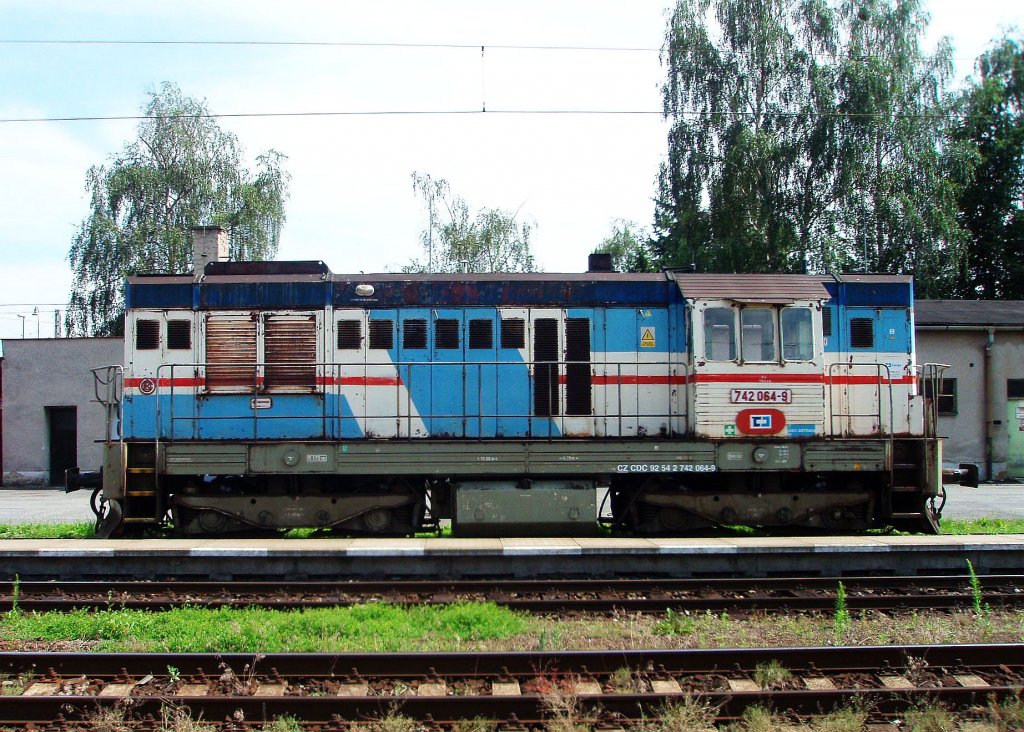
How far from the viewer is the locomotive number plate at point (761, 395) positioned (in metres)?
11.2

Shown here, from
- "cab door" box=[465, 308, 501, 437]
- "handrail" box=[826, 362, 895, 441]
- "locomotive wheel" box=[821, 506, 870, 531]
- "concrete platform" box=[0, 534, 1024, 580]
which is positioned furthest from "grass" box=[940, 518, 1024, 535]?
"cab door" box=[465, 308, 501, 437]

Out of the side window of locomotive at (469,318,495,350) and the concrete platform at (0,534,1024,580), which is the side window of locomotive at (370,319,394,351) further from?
the concrete platform at (0,534,1024,580)

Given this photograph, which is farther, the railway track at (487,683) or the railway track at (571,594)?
the railway track at (571,594)

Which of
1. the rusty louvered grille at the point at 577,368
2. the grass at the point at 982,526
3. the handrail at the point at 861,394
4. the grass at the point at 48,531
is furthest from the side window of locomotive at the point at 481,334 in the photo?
the grass at the point at 982,526

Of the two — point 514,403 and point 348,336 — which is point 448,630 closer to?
point 514,403

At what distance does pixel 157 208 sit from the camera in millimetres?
30344

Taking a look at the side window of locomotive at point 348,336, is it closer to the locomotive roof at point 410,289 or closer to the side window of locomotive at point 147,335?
the locomotive roof at point 410,289

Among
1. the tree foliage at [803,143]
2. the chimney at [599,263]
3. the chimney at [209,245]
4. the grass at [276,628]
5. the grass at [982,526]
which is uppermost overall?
the tree foliage at [803,143]

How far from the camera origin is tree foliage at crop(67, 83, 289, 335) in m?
29.9

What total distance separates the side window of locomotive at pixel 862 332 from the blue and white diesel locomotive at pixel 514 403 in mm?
32

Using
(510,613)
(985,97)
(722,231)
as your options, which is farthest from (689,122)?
(510,613)

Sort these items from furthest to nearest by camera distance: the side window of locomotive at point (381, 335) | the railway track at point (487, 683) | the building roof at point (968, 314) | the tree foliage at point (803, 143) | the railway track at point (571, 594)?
the tree foliage at point (803, 143)
the building roof at point (968, 314)
the side window of locomotive at point (381, 335)
the railway track at point (571, 594)
the railway track at point (487, 683)

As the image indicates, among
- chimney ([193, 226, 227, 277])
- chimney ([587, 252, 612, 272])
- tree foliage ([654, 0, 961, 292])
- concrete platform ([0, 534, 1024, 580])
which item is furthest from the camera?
tree foliage ([654, 0, 961, 292])

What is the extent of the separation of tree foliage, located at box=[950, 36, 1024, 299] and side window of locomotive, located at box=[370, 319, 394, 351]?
33.1 metres
